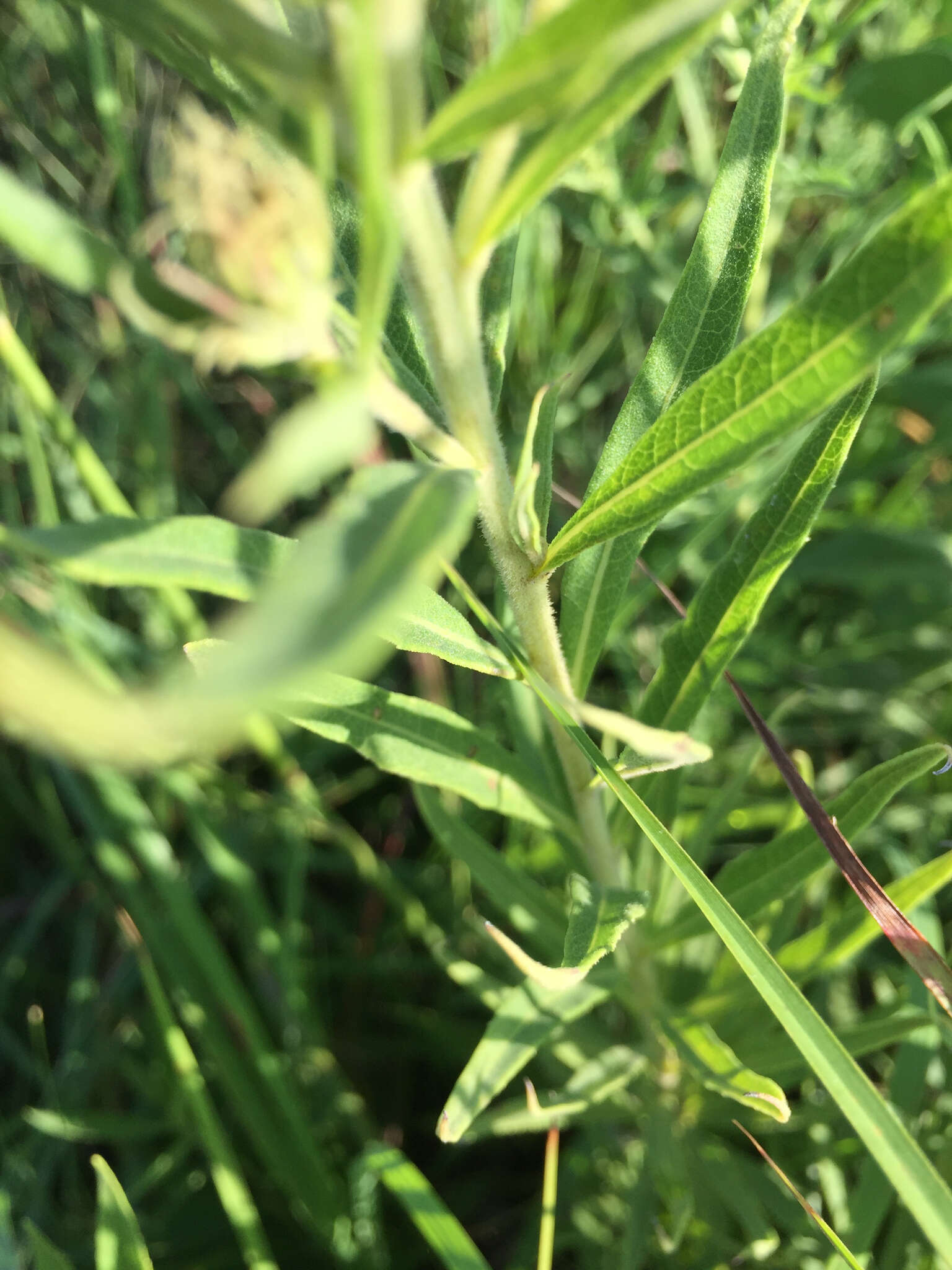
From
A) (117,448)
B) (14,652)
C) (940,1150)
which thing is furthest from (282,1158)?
(117,448)

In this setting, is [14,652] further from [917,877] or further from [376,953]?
[376,953]

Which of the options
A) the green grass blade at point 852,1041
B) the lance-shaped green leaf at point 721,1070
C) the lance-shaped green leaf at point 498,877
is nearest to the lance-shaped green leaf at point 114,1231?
the lance-shaped green leaf at point 498,877

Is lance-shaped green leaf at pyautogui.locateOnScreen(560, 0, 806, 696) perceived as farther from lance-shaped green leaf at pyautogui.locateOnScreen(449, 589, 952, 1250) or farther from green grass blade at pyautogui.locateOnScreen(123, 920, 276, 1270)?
green grass blade at pyautogui.locateOnScreen(123, 920, 276, 1270)

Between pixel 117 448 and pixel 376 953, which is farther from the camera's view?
pixel 117 448

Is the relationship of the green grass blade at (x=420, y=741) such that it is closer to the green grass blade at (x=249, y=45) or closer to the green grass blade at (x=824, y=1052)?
the green grass blade at (x=824, y=1052)

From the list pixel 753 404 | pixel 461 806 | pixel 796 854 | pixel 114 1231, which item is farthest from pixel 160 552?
pixel 461 806

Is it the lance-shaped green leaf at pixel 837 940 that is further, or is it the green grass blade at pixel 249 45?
the lance-shaped green leaf at pixel 837 940
